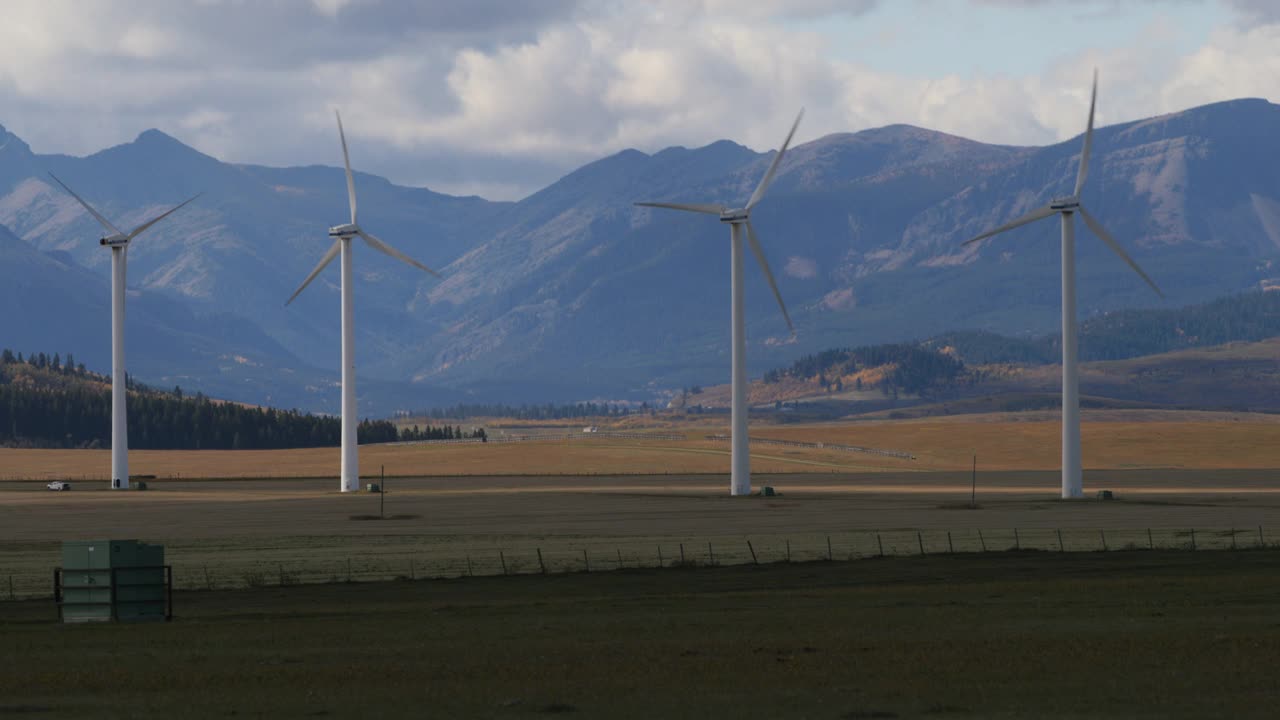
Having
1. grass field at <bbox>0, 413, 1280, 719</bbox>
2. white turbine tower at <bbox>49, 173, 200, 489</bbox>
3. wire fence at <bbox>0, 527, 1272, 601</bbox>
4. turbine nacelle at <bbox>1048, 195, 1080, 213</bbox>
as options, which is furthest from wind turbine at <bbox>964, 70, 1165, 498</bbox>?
white turbine tower at <bbox>49, 173, 200, 489</bbox>

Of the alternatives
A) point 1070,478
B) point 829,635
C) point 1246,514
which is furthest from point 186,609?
point 1070,478

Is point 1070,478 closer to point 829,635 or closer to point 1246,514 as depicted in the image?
point 1246,514

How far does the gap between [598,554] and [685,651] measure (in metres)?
47.0

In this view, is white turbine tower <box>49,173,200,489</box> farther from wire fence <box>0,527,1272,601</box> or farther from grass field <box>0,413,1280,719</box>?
wire fence <box>0,527,1272,601</box>

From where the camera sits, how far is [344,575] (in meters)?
78.7

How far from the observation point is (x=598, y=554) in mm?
91562

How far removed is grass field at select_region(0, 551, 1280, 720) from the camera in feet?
117

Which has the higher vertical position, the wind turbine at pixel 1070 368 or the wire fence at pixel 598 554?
the wind turbine at pixel 1070 368

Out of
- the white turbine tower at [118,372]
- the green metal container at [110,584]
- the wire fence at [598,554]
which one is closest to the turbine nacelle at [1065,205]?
the wire fence at [598,554]

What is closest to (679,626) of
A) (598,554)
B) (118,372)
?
(598,554)

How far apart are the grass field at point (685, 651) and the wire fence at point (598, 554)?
1023 centimetres

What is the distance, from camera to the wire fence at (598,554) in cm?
7806

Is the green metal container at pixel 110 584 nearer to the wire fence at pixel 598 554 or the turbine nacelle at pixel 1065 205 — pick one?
the wire fence at pixel 598 554

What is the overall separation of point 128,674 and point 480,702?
381 inches
